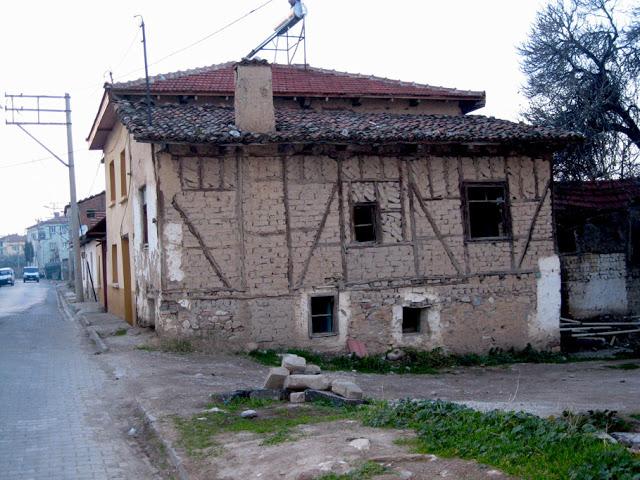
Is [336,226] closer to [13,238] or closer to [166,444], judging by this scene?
[166,444]

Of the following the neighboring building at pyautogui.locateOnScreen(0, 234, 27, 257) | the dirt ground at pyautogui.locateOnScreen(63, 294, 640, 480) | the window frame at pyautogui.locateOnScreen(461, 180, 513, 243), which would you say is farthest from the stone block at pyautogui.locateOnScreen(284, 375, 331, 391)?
the neighboring building at pyautogui.locateOnScreen(0, 234, 27, 257)

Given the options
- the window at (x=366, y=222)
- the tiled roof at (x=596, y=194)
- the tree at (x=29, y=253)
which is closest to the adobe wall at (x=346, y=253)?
the window at (x=366, y=222)

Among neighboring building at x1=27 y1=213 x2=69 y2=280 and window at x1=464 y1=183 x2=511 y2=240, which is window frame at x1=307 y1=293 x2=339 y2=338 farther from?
neighboring building at x1=27 y1=213 x2=69 y2=280

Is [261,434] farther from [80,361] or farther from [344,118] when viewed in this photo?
[344,118]

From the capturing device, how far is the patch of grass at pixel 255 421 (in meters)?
7.46

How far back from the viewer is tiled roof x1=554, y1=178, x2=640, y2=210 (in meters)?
20.8

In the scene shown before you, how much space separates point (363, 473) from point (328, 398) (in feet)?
11.1

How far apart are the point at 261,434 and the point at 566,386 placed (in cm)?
796

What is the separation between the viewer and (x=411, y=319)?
55.5 ft

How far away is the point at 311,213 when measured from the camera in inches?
620

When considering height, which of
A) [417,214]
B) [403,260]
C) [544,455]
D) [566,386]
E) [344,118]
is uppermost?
[344,118]

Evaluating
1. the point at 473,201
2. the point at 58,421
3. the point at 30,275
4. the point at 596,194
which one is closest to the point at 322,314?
the point at 473,201

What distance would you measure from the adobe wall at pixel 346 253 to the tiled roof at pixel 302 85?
197 inches

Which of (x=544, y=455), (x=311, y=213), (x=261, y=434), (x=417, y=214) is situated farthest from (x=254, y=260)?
(x=544, y=455)
